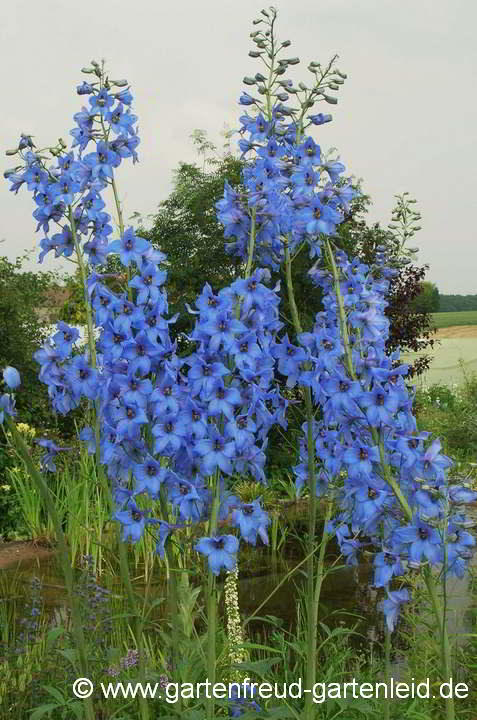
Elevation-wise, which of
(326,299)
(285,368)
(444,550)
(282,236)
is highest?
(282,236)

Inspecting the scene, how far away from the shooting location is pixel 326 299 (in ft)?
10.3

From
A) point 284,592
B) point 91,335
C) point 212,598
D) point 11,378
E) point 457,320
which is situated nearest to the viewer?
point 11,378

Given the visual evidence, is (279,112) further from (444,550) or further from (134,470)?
(444,550)

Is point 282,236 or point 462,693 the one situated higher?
point 282,236

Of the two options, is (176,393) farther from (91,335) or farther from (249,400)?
(91,335)

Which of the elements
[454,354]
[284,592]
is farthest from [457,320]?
[284,592]

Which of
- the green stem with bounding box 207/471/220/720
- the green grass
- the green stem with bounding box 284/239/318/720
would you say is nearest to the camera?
the green stem with bounding box 207/471/220/720

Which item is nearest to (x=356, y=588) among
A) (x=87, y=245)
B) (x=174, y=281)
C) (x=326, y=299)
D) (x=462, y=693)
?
(x=462, y=693)

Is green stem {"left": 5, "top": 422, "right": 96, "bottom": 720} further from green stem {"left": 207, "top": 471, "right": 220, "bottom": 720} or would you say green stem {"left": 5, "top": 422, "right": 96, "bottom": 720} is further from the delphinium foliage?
green stem {"left": 207, "top": 471, "right": 220, "bottom": 720}

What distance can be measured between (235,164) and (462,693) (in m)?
7.64

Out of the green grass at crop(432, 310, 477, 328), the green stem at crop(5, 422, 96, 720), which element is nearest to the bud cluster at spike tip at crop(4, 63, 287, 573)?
the green stem at crop(5, 422, 96, 720)

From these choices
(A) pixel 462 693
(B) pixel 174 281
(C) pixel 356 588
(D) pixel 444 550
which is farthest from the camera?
(B) pixel 174 281

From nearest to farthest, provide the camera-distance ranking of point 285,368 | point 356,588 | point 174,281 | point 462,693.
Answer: point 285,368 → point 462,693 → point 356,588 → point 174,281

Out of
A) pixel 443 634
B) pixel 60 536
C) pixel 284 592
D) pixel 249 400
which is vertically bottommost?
pixel 284 592
